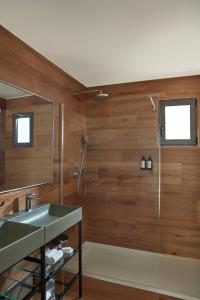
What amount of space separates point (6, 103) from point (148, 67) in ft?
Answer: 5.42

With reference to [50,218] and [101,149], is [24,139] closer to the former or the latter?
[50,218]

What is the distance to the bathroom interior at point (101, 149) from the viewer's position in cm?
Result: 170

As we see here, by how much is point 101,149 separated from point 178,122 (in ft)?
3.70

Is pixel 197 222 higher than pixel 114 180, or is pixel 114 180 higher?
pixel 114 180

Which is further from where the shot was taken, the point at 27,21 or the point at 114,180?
the point at 114,180

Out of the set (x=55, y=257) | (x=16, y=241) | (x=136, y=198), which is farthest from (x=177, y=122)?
(x=16, y=241)

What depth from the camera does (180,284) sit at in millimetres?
2363

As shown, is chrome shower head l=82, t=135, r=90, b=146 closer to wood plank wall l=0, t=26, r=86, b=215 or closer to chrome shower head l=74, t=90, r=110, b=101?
wood plank wall l=0, t=26, r=86, b=215

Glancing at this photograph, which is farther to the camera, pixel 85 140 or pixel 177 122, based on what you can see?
pixel 85 140

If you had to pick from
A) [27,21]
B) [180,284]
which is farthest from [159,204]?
[27,21]

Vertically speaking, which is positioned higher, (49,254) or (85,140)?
(85,140)

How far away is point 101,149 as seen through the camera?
320 centimetres

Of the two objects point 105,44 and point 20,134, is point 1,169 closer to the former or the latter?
point 20,134

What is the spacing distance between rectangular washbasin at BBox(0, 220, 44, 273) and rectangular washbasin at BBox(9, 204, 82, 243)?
0.11 meters
